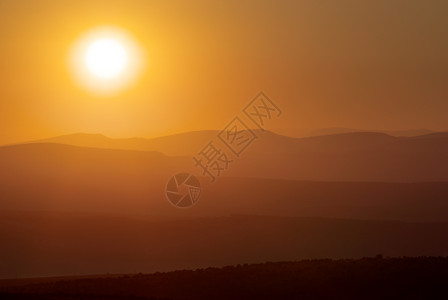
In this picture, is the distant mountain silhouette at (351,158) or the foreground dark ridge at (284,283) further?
the distant mountain silhouette at (351,158)

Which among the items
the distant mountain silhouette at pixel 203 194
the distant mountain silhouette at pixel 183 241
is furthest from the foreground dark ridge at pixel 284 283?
the distant mountain silhouette at pixel 203 194

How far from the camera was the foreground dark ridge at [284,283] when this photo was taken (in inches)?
762

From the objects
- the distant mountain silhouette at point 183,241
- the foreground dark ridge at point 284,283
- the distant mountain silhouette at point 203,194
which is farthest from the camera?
the distant mountain silhouette at point 203,194

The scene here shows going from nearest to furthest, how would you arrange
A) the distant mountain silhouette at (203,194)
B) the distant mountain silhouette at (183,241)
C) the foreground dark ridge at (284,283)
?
the foreground dark ridge at (284,283) < the distant mountain silhouette at (183,241) < the distant mountain silhouette at (203,194)

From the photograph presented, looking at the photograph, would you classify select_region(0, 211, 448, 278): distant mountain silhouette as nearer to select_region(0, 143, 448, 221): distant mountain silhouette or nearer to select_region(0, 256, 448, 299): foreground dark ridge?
select_region(0, 143, 448, 221): distant mountain silhouette

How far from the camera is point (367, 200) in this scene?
3681 inches

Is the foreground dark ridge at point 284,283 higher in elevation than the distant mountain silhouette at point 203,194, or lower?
lower

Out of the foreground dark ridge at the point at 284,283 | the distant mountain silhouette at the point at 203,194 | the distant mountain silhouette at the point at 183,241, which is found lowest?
the foreground dark ridge at the point at 284,283

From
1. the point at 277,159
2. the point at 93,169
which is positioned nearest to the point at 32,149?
the point at 93,169

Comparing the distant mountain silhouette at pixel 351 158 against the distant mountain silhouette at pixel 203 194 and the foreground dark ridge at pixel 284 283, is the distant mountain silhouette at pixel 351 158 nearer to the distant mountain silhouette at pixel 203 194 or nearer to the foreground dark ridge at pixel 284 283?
the distant mountain silhouette at pixel 203 194

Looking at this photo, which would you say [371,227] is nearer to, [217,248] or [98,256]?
Answer: [217,248]

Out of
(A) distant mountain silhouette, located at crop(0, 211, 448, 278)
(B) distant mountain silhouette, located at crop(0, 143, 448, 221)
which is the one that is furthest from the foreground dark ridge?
(B) distant mountain silhouette, located at crop(0, 143, 448, 221)

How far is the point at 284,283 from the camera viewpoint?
66.9 feet

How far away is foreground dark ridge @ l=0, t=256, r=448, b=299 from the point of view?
1936 centimetres
